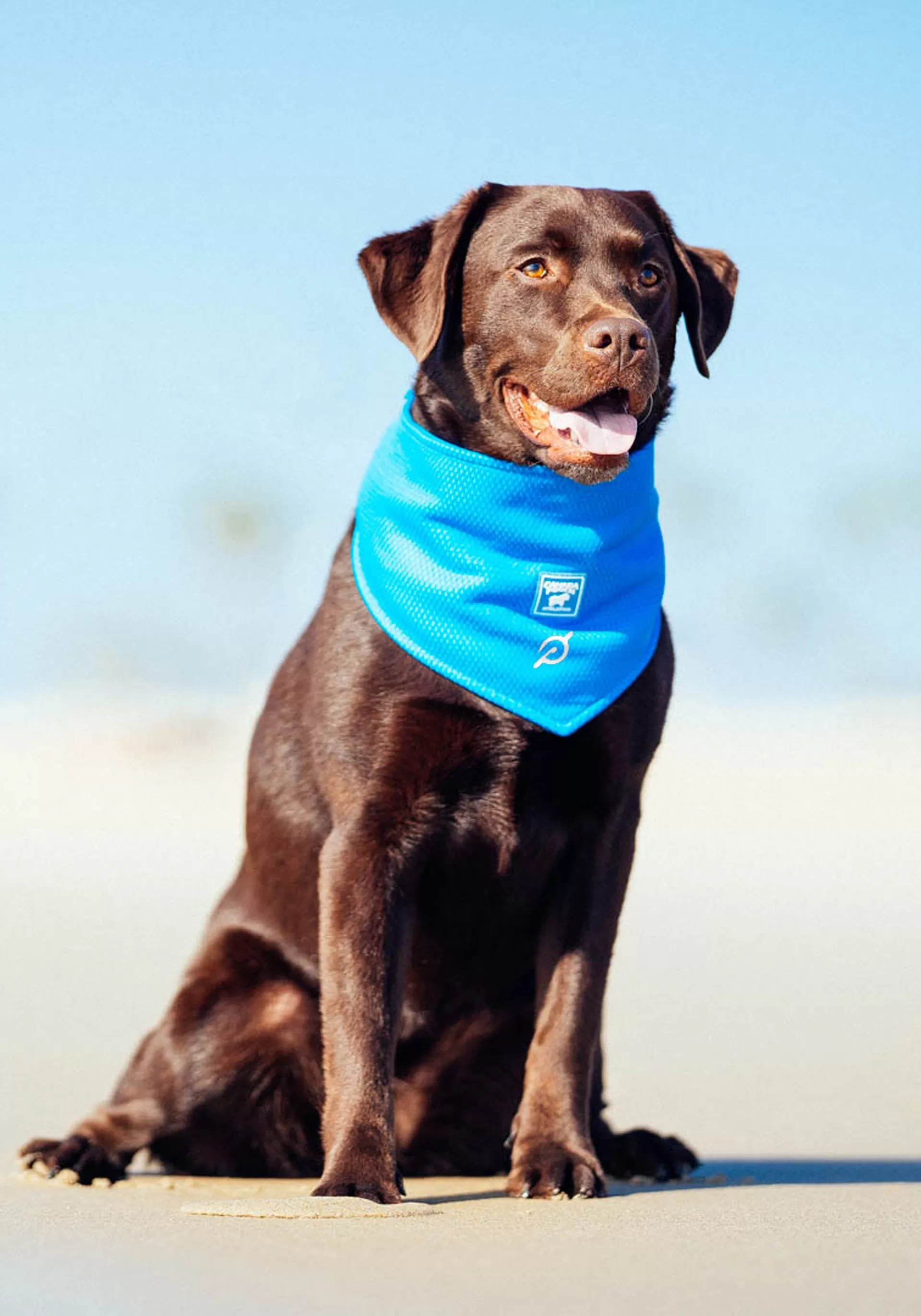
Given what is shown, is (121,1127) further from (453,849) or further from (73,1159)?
(453,849)

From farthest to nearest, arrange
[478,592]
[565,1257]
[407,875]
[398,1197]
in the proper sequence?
[478,592] → [407,875] → [398,1197] → [565,1257]

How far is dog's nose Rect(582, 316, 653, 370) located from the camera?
12.1ft

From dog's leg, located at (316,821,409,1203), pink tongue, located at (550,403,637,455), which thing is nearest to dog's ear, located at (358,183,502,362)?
pink tongue, located at (550,403,637,455)

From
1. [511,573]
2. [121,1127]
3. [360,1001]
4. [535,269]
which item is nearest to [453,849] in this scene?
[360,1001]

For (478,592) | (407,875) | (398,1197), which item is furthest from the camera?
(478,592)

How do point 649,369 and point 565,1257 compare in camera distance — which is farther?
point 649,369

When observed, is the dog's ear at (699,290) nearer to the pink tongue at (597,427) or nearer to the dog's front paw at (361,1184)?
the pink tongue at (597,427)

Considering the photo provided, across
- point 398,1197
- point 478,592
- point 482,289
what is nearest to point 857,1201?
point 398,1197

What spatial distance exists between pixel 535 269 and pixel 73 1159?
6.67 feet

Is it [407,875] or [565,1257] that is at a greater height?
[407,875]

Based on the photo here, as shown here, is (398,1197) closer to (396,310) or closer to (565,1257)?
(565,1257)

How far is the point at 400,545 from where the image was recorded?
12.7 feet

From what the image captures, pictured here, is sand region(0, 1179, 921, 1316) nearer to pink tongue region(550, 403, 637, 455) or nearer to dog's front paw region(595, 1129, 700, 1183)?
dog's front paw region(595, 1129, 700, 1183)

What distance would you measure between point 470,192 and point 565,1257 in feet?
7.31
